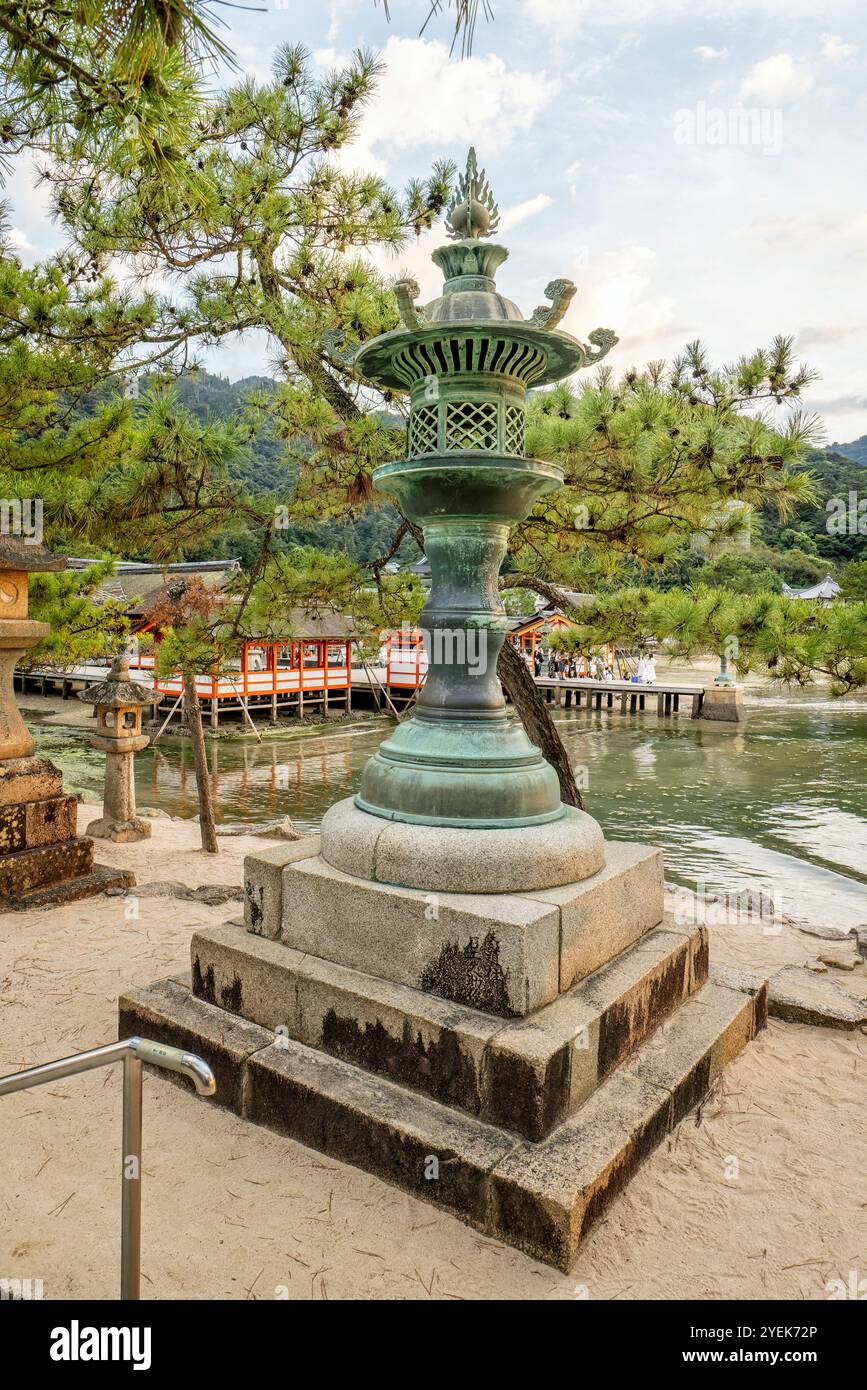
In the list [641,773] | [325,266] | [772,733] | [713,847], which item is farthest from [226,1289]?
[772,733]

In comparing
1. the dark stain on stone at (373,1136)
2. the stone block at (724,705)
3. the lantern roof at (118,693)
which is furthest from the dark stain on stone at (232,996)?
the stone block at (724,705)

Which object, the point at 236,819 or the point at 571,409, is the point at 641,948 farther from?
the point at 236,819

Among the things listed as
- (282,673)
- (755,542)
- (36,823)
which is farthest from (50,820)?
(755,542)

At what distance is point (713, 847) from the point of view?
34.3 ft

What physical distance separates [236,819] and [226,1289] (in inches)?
400

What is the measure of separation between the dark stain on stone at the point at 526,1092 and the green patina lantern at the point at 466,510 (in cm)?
79

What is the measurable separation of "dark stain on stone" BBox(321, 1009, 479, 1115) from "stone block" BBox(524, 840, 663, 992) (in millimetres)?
450

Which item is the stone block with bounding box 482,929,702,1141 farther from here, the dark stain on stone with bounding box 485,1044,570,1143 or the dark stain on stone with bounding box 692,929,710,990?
the dark stain on stone with bounding box 692,929,710,990

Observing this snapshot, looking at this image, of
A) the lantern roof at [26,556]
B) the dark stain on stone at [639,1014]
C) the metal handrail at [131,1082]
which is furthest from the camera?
the lantern roof at [26,556]

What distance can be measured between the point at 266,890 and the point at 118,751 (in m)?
5.54

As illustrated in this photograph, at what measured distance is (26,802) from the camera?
5.02m

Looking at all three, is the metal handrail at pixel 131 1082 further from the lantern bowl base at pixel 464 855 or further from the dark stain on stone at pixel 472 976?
the lantern bowl base at pixel 464 855

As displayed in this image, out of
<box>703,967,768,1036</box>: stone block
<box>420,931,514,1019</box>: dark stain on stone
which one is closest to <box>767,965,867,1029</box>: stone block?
<box>703,967,768,1036</box>: stone block

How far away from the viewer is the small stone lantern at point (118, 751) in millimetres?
7773
